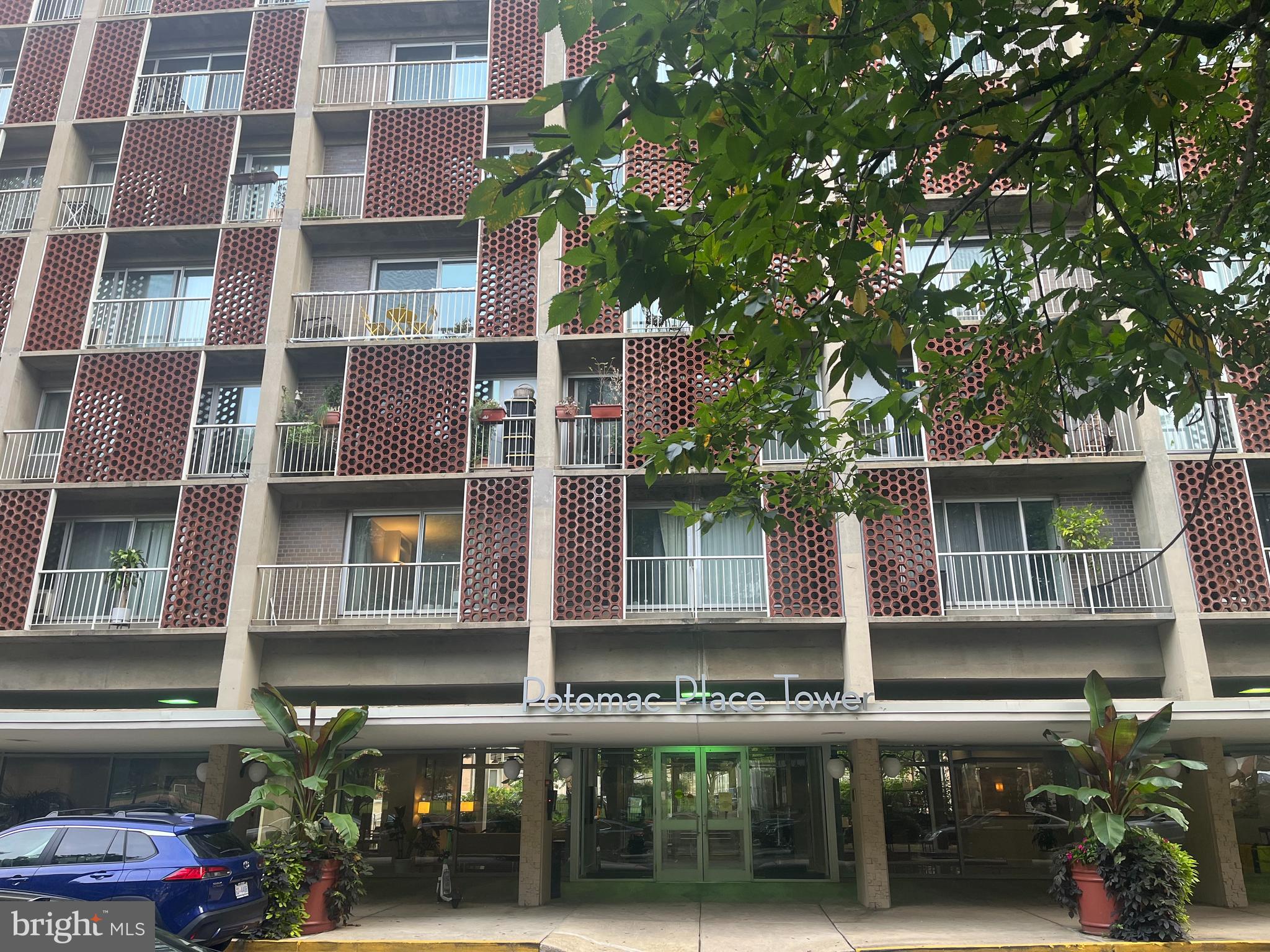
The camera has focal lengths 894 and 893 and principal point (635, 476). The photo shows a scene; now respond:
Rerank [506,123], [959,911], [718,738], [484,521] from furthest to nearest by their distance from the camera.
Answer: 1. [506,123]
2. [484,521]
3. [718,738]
4. [959,911]

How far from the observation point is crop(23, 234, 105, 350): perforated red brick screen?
17.7 meters

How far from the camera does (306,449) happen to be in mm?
17047

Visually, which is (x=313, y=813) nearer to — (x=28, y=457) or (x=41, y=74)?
(x=28, y=457)

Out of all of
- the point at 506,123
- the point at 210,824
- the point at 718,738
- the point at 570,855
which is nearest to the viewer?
the point at 210,824

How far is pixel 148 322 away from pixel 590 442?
9673 mm

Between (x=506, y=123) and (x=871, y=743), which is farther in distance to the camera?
(x=506, y=123)

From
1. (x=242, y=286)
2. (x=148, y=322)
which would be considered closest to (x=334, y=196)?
(x=242, y=286)

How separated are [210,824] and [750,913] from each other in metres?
7.97

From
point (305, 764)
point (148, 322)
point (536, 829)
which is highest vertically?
point (148, 322)

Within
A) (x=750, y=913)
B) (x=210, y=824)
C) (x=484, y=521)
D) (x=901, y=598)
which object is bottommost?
(x=750, y=913)

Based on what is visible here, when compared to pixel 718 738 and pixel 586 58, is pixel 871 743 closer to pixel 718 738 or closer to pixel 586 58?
pixel 718 738

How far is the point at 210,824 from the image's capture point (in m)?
10.6

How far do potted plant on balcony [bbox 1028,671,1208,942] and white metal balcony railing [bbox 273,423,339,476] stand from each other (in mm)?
13110

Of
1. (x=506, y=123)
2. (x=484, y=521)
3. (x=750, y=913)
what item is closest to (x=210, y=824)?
(x=484, y=521)
